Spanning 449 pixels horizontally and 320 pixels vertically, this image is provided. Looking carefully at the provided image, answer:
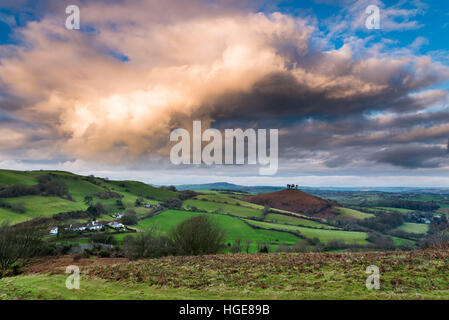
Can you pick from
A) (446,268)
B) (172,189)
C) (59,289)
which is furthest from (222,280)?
(172,189)

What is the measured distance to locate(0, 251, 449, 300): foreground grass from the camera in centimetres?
1284

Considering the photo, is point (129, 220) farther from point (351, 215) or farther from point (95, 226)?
point (351, 215)

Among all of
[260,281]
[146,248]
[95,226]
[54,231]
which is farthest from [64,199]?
[260,281]

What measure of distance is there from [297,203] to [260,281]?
15402cm

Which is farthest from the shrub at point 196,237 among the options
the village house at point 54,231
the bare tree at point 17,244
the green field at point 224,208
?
the green field at point 224,208

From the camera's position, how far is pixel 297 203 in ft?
525

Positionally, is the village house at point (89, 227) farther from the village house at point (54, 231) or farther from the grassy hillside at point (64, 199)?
the grassy hillside at point (64, 199)

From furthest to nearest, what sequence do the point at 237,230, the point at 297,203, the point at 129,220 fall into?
the point at 297,203, the point at 129,220, the point at 237,230

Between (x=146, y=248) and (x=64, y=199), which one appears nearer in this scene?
(x=146, y=248)

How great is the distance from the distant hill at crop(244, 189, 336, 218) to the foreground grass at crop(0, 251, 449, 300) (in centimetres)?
13468

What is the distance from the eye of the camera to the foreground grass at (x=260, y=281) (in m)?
12.8
